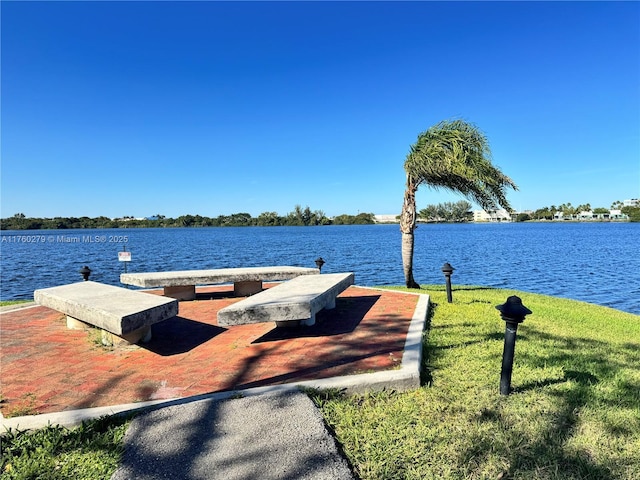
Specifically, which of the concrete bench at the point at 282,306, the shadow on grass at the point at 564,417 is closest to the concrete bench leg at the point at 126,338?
the concrete bench at the point at 282,306

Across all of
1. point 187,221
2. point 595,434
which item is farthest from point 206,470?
point 187,221

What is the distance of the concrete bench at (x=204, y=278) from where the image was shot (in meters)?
7.98

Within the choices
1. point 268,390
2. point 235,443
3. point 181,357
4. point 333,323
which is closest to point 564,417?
point 268,390

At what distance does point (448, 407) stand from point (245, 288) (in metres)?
6.59

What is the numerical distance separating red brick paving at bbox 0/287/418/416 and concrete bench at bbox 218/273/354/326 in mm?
445

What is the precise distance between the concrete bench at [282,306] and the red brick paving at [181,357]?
445 millimetres

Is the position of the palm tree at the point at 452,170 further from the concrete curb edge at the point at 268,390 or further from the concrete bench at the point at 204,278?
the concrete curb edge at the point at 268,390

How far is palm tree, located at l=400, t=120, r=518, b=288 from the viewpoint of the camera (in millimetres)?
10531

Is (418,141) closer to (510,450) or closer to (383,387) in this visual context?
(383,387)

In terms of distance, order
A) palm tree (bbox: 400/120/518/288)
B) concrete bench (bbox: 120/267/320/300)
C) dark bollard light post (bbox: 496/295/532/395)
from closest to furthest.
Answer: dark bollard light post (bbox: 496/295/532/395) < concrete bench (bbox: 120/267/320/300) < palm tree (bbox: 400/120/518/288)

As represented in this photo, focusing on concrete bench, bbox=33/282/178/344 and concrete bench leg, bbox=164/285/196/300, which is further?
concrete bench leg, bbox=164/285/196/300

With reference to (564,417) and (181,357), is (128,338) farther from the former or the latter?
(564,417)

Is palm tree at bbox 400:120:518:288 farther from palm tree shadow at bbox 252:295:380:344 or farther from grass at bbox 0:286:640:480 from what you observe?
grass at bbox 0:286:640:480

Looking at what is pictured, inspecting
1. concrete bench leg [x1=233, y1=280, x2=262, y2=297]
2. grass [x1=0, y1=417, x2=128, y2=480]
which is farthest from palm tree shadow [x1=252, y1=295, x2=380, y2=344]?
grass [x1=0, y1=417, x2=128, y2=480]
